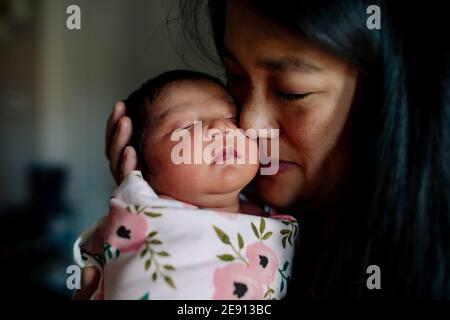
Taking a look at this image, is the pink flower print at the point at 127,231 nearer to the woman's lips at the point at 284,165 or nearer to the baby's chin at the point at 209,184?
the baby's chin at the point at 209,184

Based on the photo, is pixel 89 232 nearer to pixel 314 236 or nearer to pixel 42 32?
pixel 314 236

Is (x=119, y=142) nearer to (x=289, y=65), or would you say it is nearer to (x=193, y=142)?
(x=193, y=142)

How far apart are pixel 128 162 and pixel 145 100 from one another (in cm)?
12

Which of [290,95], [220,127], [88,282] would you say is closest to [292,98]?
[290,95]

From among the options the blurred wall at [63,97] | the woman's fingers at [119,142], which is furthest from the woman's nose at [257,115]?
the blurred wall at [63,97]

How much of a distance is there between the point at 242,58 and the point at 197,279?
1.26 feet

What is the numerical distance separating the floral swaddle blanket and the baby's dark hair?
0.08 meters

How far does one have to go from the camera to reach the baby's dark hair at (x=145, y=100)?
2.92ft

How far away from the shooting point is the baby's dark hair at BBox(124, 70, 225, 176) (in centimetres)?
89

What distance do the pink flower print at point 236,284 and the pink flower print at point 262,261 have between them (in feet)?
0.05

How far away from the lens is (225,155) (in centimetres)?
84

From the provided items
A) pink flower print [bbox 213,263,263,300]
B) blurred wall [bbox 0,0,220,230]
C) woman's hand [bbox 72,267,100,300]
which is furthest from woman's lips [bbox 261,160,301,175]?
blurred wall [bbox 0,0,220,230]

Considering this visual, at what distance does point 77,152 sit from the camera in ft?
10.2

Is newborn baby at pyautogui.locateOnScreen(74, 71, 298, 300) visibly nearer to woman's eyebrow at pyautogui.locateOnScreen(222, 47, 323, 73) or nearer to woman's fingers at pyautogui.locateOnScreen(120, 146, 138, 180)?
woman's fingers at pyautogui.locateOnScreen(120, 146, 138, 180)
